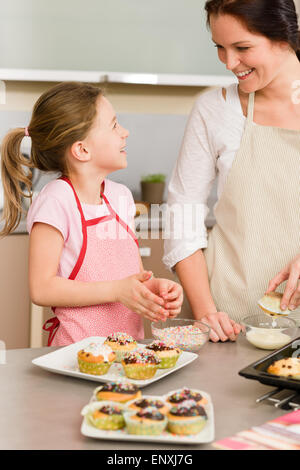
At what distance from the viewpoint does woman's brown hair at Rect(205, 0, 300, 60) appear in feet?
4.79

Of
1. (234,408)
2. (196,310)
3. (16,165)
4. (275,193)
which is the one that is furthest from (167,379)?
(16,165)

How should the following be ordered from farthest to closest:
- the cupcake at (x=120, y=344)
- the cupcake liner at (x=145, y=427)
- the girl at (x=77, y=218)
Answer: the girl at (x=77, y=218)
the cupcake at (x=120, y=344)
the cupcake liner at (x=145, y=427)

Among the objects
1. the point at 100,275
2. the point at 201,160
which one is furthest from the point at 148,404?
the point at 201,160

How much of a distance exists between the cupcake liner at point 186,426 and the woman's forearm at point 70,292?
1.76ft

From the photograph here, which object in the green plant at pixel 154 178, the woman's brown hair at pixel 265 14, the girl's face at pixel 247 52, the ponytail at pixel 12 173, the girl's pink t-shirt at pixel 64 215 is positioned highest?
the woman's brown hair at pixel 265 14

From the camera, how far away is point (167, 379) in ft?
3.71

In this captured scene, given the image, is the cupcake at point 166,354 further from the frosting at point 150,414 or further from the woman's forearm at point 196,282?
the woman's forearm at point 196,282

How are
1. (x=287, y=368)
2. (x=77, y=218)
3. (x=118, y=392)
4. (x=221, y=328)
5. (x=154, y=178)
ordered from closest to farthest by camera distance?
(x=118, y=392) → (x=287, y=368) → (x=221, y=328) → (x=77, y=218) → (x=154, y=178)

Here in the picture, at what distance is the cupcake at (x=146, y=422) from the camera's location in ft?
2.76

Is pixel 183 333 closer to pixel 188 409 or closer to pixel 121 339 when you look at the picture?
pixel 121 339

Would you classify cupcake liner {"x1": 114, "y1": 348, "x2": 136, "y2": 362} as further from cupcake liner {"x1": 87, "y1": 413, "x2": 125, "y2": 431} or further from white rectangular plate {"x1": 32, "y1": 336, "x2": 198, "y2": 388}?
cupcake liner {"x1": 87, "y1": 413, "x2": 125, "y2": 431}

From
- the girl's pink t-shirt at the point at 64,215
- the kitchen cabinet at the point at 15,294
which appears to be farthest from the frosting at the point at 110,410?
the kitchen cabinet at the point at 15,294

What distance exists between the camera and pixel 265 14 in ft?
4.85

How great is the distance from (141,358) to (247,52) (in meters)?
0.80
